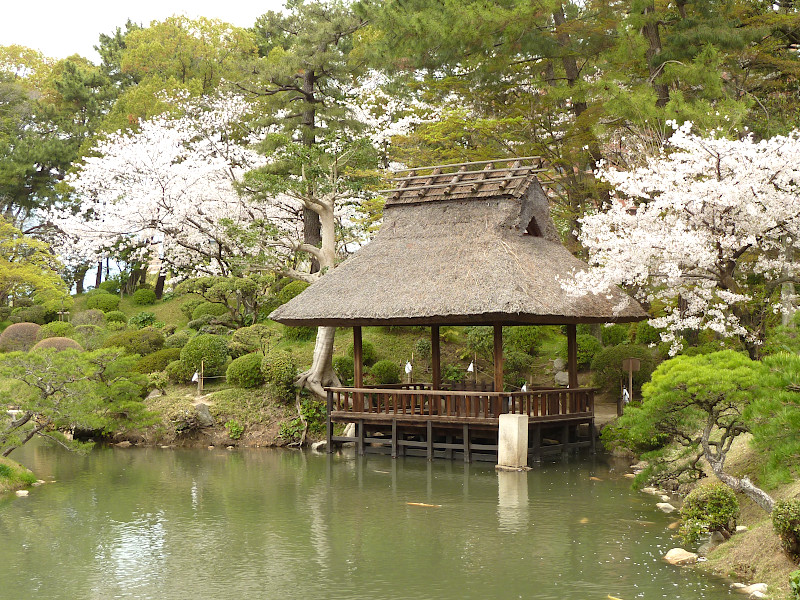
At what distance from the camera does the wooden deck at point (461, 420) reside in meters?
18.4

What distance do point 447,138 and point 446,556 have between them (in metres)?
16.9

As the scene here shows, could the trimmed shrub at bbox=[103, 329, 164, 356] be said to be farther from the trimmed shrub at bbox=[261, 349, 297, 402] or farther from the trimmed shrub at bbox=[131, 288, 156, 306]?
the trimmed shrub at bbox=[131, 288, 156, 306]

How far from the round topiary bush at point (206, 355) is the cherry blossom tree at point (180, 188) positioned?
253 cm

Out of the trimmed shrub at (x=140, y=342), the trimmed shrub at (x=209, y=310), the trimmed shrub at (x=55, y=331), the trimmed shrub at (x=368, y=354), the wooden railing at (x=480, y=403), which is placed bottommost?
the wooden railing at (x=480, y=403)

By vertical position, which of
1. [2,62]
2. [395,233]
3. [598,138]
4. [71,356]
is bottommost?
[71,356]

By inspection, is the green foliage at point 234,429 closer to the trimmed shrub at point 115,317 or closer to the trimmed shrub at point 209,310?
the trimmed shrub at point 209,310

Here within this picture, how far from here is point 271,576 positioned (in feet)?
32.0

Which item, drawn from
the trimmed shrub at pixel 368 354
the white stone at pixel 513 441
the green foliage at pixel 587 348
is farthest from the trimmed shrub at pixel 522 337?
the white stone at pixel 513 441

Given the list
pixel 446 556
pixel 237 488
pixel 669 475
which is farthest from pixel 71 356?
pixel 669 475

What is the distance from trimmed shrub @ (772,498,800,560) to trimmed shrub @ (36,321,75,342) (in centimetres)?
2830

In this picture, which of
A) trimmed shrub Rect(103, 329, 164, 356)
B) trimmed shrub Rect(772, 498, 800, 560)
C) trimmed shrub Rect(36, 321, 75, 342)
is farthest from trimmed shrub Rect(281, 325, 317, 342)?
trimmed shrub Rect(772, 498, 800, 560)

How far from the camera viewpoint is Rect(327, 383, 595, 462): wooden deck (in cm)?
1839

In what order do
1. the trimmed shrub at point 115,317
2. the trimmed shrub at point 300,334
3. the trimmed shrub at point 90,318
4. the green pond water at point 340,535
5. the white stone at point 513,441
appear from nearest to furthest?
the green pond water at point 340,535 → the white stone at point 513,441 → the trimmed shrub at point 300,334 → the trimmed shrub at point 90,318 → the trimmed shrub at point 115,317

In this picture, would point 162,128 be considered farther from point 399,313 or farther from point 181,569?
point 181,569
